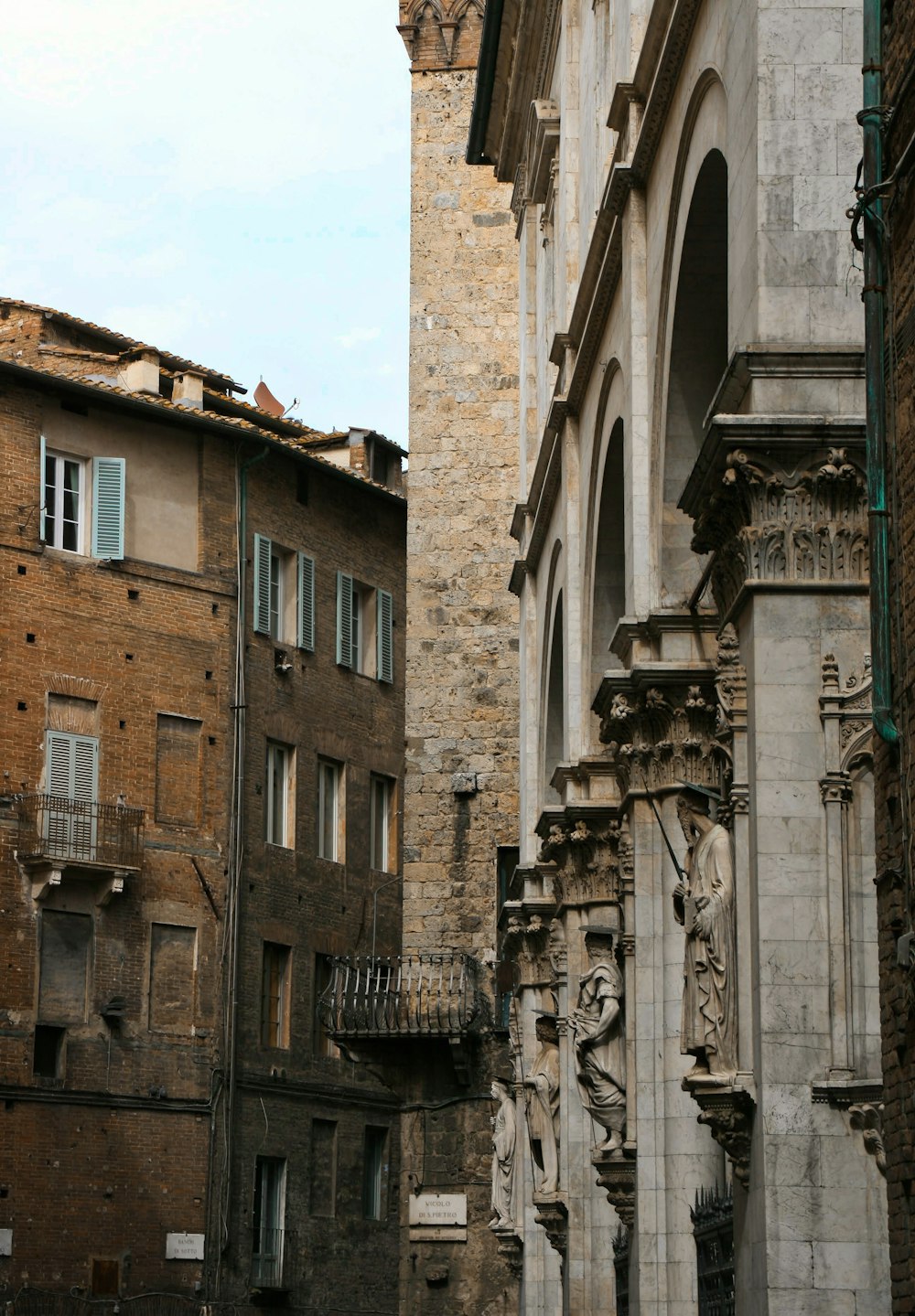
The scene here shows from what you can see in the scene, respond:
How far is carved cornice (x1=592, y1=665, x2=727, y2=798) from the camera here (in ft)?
55.7

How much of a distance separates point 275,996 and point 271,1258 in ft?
13.6

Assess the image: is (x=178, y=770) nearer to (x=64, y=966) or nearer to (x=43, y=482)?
(x=64, y=966)

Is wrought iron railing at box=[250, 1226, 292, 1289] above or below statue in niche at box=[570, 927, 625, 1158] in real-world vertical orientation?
below

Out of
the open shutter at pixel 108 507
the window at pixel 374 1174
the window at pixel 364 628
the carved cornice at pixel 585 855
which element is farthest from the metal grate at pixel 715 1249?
the window at pixel 364 628

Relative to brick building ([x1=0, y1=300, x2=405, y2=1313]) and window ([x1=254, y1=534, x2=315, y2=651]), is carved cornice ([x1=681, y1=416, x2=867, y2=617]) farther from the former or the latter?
window ([x1=254, y1=534, x2=315, y2=651])

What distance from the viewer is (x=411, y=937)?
1379 inches

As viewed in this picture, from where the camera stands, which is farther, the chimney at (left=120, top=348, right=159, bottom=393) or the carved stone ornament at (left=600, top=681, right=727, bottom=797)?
the chimney at (left=120, top=348, right=159, bottom=393)

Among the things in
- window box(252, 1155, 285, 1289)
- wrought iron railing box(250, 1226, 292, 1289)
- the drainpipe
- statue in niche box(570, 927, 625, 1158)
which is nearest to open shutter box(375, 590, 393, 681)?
window box(252, 1155, 285, 1289)

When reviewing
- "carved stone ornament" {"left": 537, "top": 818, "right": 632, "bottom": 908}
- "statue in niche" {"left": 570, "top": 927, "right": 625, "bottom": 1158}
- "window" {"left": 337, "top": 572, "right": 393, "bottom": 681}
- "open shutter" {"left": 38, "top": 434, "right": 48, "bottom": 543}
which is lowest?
"statue in niche" {"left": 570, "top": 927, "right": 625, "bottom": 1158}

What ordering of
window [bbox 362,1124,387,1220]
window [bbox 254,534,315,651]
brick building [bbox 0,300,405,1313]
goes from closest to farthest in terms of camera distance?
brick building [bbox 0,300,405,1313] → window [bbox 254,534,315,651] → window [bbox 362,1124,387,1220]

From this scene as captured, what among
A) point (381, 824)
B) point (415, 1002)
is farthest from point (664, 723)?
point (381, 824)

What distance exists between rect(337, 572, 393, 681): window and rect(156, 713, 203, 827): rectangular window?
14.3ft

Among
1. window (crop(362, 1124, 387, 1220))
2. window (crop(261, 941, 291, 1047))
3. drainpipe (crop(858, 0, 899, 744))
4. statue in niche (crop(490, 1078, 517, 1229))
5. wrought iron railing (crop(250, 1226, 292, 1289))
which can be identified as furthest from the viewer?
window (crop(362, 1124, 387, 1220))

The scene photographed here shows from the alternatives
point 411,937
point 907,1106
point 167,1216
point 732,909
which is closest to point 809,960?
point 732,909
